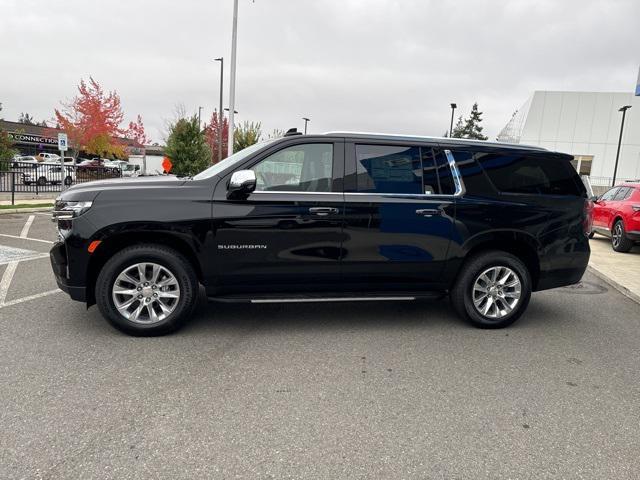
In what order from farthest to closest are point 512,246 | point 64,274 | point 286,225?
point 512,246, point 286,225, point 64,274

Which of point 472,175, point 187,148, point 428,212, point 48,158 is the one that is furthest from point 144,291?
point 48,158

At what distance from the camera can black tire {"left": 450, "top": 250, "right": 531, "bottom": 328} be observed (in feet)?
16.1

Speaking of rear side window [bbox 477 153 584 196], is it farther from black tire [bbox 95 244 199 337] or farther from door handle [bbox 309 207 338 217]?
black tire [bbox 95 244 199 337]

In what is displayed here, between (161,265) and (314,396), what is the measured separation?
1902 millimetres

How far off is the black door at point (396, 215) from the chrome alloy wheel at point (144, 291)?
164cm

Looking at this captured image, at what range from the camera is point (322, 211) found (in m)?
4.47

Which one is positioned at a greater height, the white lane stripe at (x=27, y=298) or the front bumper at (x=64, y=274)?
the front bumper at (x=64, y=274)

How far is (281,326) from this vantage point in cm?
481

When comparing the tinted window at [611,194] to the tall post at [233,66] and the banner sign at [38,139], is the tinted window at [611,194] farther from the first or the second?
the banner sign at [38,139]

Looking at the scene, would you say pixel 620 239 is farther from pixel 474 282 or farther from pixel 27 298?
pixel 27 298

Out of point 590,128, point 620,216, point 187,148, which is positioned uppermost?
point 590,128

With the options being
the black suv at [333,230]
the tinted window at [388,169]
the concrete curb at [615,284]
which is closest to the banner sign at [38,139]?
the black suv at [333,230]

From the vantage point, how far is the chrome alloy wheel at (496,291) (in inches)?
195

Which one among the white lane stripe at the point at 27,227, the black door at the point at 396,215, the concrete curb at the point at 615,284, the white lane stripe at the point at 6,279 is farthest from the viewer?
the white lane stripe at the point at 27,227
